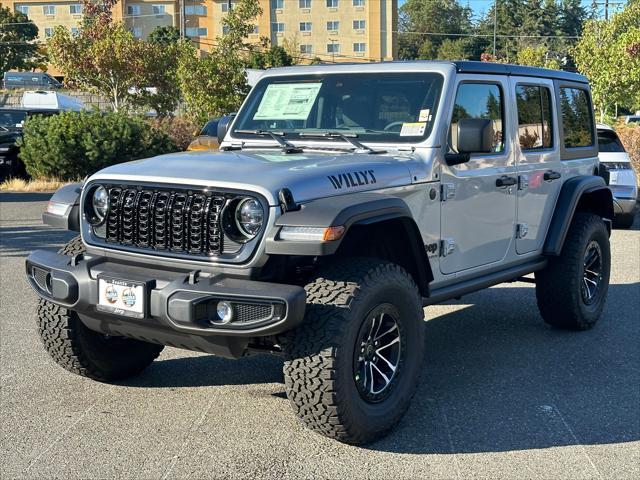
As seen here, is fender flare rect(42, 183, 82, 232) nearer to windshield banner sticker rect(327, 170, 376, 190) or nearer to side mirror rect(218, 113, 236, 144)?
side mirror rect(218, 113, 236, 144)

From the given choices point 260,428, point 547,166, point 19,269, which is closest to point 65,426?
point 260,428

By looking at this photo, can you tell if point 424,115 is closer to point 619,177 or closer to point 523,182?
point 523,182

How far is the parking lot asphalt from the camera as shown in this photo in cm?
395

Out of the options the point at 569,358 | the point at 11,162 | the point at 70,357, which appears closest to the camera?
the point at 70,357

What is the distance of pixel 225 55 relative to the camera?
91.8 ft

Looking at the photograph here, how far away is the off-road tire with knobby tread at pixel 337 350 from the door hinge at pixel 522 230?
73.0 inches

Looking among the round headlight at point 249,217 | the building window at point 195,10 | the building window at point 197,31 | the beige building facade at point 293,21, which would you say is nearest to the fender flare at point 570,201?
the round headlight at point 249,217

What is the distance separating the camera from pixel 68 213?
4676mm

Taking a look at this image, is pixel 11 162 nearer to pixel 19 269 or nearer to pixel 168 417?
pixel 19 269

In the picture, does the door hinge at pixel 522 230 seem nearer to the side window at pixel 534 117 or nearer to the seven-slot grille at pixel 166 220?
the side window at pixel 534 117

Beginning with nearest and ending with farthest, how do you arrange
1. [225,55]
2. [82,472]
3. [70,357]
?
[82,472]
[70,357]
[225,55]

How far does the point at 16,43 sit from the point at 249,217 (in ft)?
224

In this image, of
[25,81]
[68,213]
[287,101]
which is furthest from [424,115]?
[25,81]

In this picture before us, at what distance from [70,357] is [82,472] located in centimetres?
111
